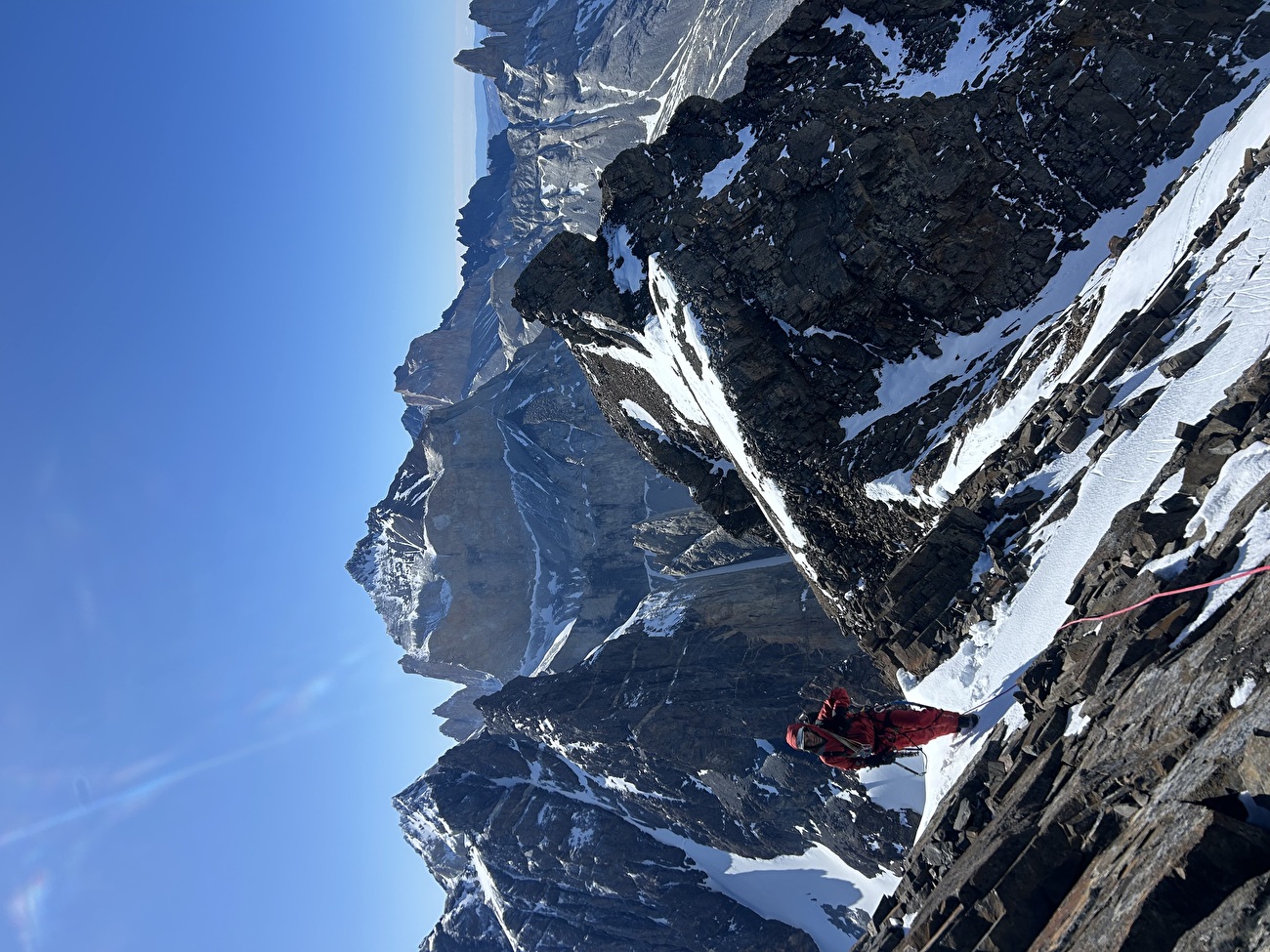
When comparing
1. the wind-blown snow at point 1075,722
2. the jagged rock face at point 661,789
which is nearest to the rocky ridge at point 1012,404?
the wind-blown snow at point 1075,722

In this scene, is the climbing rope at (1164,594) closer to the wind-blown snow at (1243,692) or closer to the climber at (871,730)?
the climber at (871,730)

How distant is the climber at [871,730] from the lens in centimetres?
1869

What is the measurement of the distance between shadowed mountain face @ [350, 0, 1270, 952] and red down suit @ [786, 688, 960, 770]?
1.01m

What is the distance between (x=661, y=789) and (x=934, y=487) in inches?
1657

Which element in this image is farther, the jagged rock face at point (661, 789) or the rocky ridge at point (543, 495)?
the rocky ridge at point (543, 495)

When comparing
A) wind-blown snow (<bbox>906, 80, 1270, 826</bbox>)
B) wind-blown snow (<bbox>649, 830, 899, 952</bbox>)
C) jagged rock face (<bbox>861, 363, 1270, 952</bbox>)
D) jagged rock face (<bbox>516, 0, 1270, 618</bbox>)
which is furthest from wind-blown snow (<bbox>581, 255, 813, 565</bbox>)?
wind-blown snow (<bbox>649, 830, 899, 952</bbox>)

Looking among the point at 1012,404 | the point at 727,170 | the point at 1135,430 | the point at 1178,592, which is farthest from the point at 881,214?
the point at 1178,592

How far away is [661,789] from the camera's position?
59188mm

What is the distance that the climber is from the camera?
18688 millimetres

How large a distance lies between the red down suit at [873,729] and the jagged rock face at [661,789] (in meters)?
22.2

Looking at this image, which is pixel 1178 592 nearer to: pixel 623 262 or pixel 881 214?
pixel 881 214

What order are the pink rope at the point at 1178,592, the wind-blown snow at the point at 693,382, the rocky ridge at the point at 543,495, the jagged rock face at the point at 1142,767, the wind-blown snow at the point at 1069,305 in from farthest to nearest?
the rocky ridge at the point at 543,495, the wind-blown snow at the point at 693,382, the wind-blown snow at the point at 1069,305, the pink rope at the point at 1178,592, the jagged rock face at the point at 1142,767

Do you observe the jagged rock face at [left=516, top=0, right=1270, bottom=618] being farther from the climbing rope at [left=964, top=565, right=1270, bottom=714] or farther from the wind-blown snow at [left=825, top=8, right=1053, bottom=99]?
the climbing rope at [left=964, top=565, right=1270, bottom=714]

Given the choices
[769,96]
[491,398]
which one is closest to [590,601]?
[491,398]
